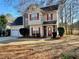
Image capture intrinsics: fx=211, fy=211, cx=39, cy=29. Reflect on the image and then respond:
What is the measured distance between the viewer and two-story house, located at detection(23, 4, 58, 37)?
120ft

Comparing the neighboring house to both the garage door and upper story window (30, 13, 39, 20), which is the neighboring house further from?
upper story window (30, 13, 39, 20)

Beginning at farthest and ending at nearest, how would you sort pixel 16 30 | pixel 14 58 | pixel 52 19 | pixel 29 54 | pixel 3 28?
pixel 3 28, pixel 16 30, pixel 52 19, pixel 29 54, pixel 14 58

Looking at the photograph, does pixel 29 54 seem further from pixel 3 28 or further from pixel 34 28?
pixel 3 28

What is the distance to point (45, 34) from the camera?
3778cm

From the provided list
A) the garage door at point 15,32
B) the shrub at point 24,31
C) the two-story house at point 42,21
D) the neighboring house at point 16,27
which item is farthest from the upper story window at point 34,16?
the garage door at point 15,32

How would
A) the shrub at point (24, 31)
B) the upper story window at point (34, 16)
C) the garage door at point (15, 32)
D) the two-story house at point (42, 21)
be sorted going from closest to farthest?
the two-story house at point (42, 21), the shrub at point (24, 31), the upper story window at point (34, 16), the garage door at point (15, 32)

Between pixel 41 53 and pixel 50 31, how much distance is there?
2053 centimetres

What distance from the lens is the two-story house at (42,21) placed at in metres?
36.7

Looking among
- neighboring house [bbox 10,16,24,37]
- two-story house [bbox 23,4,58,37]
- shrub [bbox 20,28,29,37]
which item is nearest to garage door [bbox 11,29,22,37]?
neighboring house [bbox 10,16,24,37]

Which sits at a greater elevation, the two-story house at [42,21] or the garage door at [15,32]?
the two-story house at [42,21]

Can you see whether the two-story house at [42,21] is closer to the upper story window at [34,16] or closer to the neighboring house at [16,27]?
the upper story window at [34,16]

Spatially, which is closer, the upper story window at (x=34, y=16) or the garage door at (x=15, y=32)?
the upper story window at (x=34, y=16)

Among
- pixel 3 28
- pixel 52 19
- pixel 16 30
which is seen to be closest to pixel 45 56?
pixel 52 19

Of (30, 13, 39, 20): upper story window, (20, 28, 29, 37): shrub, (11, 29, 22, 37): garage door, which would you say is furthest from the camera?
(11, 29, 22, 37): garage door
